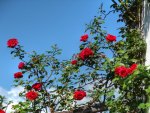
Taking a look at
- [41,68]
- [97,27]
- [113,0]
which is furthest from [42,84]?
[113,0]

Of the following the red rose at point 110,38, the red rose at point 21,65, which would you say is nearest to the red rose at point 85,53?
the red rose at point 110,38

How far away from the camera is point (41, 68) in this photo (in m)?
8.68

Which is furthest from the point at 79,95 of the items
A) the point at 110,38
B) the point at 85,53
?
the point at 110,38

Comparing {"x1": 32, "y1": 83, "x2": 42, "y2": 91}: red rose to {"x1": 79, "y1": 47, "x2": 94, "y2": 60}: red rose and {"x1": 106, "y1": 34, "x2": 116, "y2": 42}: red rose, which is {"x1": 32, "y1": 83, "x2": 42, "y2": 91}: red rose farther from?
{"x1": 106, "y1": 34, "x2": 116, "y2": 42}: red rose

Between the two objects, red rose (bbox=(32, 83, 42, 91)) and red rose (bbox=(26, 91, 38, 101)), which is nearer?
red rose (bbox=(26, 91, 38, 101))

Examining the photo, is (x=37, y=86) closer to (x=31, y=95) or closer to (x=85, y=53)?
(x=31, y=95)

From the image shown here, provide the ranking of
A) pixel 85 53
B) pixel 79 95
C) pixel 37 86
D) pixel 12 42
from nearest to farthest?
1. pixel 79 95
2. pixel 85 53
3. pixel 37 86
4. pixel 12 42

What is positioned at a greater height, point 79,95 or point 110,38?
point 110,38

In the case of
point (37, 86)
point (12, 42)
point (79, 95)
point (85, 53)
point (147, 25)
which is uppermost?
point (12, 42)

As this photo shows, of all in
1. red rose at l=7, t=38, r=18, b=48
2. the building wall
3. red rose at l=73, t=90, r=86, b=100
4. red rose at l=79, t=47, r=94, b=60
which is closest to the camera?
the building wall

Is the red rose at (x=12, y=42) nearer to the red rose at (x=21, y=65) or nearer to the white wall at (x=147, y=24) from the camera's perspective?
the red rose at (x=21, y=65)

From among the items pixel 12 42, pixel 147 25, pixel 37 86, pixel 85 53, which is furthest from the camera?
pixel 12 42

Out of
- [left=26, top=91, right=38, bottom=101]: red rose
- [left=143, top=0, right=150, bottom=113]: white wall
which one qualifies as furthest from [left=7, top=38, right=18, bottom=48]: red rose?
[left=143, top=0, right=150, bottom=113]: white wall

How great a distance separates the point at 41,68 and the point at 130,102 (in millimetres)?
2923
